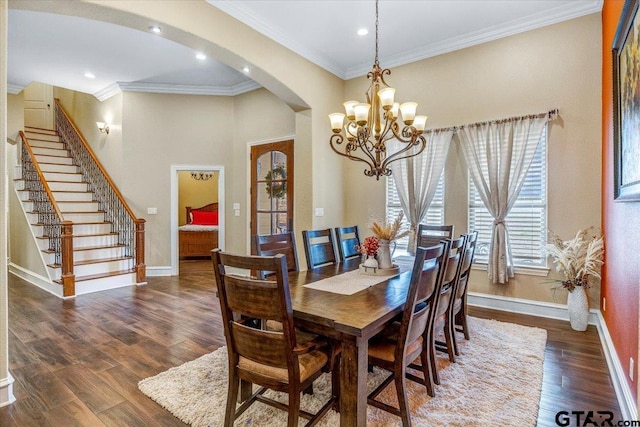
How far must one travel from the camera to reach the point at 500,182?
3941 mm

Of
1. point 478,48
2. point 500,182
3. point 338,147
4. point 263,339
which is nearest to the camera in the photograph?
point 263,339

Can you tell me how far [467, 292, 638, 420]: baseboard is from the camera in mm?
2031

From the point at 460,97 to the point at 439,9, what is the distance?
110 cm

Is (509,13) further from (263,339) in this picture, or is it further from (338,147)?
(263,339)

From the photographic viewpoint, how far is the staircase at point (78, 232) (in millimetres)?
5062

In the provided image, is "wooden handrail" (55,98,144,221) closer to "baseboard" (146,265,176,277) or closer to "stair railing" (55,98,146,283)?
"stair railing" (55,98,146,283)

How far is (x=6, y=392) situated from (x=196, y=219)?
6706 millimetres

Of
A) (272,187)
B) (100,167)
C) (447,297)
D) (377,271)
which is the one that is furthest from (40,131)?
(447,297)

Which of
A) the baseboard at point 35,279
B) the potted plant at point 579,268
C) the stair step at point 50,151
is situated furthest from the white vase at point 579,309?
the stair step at point 50,151

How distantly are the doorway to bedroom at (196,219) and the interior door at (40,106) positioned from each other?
3.53 meters

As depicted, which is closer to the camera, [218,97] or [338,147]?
[338,147]

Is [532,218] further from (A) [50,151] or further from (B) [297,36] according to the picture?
(A) [50,151]

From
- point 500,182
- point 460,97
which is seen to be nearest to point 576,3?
point 460,97

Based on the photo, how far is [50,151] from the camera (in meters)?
7.30
